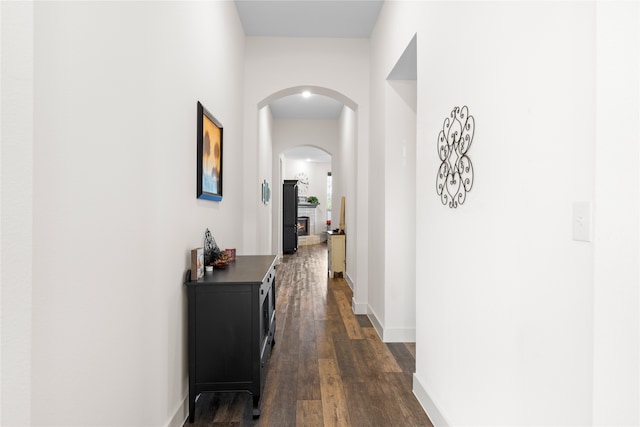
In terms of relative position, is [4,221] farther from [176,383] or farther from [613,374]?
[176,383]

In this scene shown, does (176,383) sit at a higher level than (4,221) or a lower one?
lower

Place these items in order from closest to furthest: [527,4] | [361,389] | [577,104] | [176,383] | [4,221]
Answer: [4,221] < [577,104] < [527,4] < [176,383] < [361,389]

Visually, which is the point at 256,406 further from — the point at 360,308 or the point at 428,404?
the point at 360,308

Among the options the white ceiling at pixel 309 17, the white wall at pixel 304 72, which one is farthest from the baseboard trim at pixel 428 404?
the white ceiling at pixel 309 17

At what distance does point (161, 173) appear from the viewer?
1787 mm

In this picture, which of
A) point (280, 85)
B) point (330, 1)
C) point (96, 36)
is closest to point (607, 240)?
point (96, 36)

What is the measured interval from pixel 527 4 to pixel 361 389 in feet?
7.42

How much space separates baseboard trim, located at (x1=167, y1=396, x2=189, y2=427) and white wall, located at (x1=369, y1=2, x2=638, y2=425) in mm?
1395

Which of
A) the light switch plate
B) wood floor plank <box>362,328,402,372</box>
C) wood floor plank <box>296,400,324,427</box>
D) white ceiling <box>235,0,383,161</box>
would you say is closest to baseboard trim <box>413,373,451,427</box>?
wood floor plank <box>362,328,402,372</box>

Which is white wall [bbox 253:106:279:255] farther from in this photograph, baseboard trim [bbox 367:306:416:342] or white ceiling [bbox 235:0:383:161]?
baseboard trim [bbox 367:306:416:342]

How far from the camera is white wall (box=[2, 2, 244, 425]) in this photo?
2.70 ft

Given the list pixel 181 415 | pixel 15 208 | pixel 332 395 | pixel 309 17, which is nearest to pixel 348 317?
pixel 332 395

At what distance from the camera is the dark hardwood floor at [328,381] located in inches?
83.4

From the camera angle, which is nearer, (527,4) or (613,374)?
(613,374)
